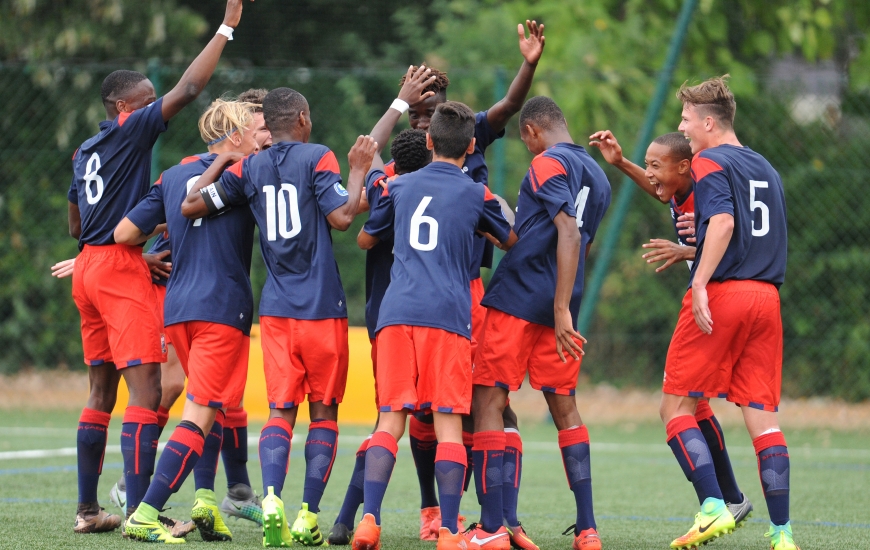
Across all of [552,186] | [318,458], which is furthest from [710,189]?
[318,458]

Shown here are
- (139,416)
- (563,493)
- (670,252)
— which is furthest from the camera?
(563,493)

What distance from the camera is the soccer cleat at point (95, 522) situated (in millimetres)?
4992

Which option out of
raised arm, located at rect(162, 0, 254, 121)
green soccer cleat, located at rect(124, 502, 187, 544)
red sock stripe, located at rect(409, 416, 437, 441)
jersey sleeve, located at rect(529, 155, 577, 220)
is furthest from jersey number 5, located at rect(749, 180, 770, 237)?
green soccer cleat, located at rect(124, 502, 187, 544)

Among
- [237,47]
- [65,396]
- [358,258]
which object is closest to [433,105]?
[358,258]

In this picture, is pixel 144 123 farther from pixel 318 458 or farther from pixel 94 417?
pixel 318 458

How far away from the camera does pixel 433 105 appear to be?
5.43 m

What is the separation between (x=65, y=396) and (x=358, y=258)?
3.52 meters

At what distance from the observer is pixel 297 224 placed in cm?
478

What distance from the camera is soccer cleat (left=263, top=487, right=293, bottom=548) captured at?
4480mm

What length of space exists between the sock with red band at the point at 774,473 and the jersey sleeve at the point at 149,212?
299 cm

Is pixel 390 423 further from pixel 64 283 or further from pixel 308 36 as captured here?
pixel 308 36

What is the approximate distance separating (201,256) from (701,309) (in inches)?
90.5

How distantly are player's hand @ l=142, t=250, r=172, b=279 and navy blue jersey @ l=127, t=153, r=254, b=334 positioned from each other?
495mm

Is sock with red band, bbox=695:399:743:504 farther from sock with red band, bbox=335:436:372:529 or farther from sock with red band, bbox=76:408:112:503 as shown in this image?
sock with red band, bbox=76:408:112:503
